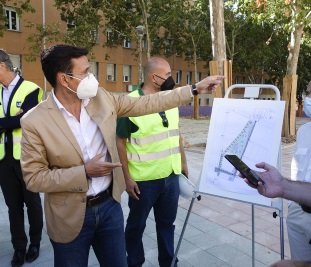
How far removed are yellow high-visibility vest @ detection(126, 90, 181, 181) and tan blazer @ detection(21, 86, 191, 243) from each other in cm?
63

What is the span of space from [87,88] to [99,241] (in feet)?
3.12

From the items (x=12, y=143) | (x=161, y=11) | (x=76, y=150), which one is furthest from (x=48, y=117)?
(x=161, y=11)

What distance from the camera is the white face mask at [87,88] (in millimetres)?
1977

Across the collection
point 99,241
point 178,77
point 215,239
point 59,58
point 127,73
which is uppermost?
point 127,73

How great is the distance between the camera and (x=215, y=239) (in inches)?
150

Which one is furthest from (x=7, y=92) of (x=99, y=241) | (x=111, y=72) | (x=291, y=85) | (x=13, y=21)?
(x=111, y=72)

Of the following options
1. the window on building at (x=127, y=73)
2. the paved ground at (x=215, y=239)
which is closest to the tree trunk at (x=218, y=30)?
the paved ground at (x=215, y=239)

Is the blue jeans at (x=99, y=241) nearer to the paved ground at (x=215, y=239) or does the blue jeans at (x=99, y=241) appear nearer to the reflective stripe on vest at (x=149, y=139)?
the reflective stripe on vest at (x=149, y=139)

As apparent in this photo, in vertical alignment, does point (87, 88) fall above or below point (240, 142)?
above

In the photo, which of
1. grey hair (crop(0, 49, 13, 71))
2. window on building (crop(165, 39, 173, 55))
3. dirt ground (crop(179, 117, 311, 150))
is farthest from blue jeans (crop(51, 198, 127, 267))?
window on building (crop(165, 39, 173, 55))

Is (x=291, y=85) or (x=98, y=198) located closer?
(x=98, y=198)

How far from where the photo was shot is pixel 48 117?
1.86m

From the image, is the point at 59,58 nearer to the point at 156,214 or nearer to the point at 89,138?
the point at 89,138

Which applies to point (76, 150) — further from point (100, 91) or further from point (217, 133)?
point (217, 133)
